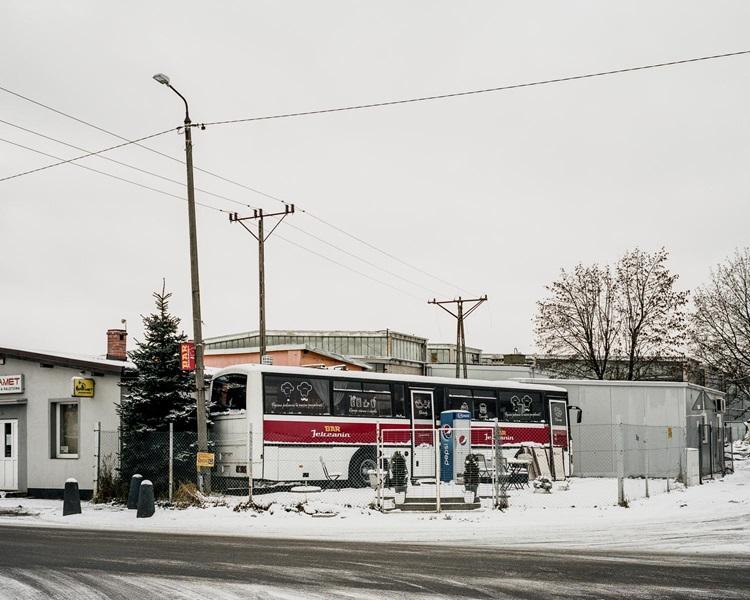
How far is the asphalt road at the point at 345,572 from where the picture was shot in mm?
9750

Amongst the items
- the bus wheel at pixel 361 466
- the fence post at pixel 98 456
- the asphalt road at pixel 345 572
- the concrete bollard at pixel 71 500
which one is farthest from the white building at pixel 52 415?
the asphalt road at pixel 345 572

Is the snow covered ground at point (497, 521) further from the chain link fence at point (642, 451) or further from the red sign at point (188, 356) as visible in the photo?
the chain link fence at point (642, 451)

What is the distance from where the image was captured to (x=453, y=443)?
27.2 m

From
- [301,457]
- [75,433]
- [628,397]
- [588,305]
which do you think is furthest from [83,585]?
[588,305]

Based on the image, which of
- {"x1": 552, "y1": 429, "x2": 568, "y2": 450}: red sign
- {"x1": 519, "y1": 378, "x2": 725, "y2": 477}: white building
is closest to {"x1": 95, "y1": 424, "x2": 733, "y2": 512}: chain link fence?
{"x1": 552, "y1": 429, "x2": 568, "y2": 450}: red sign

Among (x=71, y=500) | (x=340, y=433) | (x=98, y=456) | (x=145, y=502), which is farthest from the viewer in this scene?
(x=340, y=433)

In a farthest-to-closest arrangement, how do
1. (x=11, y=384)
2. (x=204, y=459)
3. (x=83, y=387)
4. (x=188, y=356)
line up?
(x=11, y=384)
(x=83, y=387)
(x=188, y=356)
(x=204, y=459)

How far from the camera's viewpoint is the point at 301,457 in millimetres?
24047

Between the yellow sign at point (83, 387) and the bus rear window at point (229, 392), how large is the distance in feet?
11.6

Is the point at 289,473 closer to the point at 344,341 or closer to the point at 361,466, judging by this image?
the point at 361,466

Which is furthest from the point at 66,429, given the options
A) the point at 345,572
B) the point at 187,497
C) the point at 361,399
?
the point at 345,572

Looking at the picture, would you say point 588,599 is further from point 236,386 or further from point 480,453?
point 480,453

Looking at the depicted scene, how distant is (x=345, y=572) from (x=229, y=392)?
44.6 feet

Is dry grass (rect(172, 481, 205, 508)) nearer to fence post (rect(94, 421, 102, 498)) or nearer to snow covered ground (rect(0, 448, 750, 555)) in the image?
snow covered ground (rect(0, 448, 750, 555))
